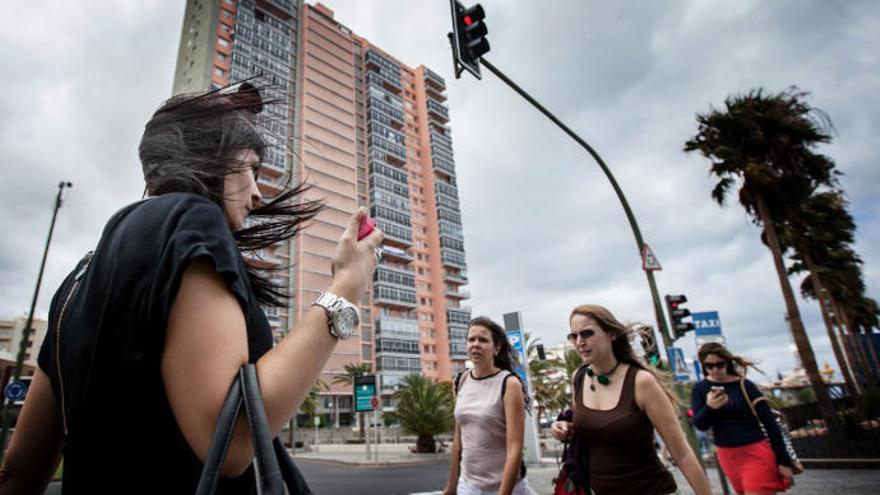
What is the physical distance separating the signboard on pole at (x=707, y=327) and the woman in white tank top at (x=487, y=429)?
7.05 metres

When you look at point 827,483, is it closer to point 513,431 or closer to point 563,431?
point 563,431

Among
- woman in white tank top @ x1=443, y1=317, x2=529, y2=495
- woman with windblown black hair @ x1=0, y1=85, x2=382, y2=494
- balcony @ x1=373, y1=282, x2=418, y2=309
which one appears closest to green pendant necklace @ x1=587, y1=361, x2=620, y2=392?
woman in white tank top @ x1=443, y1=317, x2=529, y2=495

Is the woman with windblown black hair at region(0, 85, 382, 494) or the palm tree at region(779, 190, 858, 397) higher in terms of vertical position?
the palm tree at region(779, 190, 858, 397)

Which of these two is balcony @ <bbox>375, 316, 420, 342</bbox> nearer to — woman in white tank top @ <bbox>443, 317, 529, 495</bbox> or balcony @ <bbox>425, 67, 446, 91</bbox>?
balcony @ <bbox>425, 67, 446, 91</bbox>

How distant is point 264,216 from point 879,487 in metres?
12.2

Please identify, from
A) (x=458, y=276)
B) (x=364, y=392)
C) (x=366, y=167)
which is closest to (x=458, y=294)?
(x=458, y=276)

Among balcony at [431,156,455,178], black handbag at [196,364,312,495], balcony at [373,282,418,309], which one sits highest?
balcony at [431,156,455,178]

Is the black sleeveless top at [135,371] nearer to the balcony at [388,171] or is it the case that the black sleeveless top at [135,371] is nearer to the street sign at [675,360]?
the street sign at [675,360]

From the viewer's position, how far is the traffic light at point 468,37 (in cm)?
671

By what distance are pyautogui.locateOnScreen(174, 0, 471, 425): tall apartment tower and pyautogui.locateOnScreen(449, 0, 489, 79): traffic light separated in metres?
46.2

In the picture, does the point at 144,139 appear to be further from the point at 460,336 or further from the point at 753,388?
the point at 460,336

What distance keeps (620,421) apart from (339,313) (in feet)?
9.82

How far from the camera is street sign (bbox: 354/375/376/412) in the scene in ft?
Result: 76.4

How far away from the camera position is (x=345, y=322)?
0.89 m
